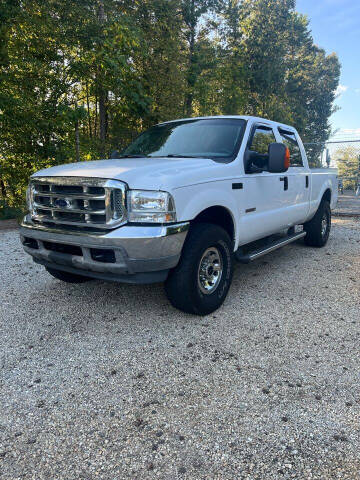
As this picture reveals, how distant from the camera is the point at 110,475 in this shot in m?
1.68

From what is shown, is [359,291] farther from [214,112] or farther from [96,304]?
[214,112]

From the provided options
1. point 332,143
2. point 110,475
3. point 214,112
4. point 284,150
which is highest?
point 214,112

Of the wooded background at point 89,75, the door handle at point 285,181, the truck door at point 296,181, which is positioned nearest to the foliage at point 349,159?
the wooded background at point 89,75

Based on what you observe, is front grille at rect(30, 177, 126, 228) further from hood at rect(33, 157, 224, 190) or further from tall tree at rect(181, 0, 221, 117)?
tall tree at rect(181, 0, 221, 117)

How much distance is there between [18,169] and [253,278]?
31.5 feet

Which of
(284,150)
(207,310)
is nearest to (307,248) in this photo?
(284,150)

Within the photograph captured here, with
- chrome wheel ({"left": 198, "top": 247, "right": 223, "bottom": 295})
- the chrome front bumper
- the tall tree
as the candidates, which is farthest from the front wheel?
the tall tree

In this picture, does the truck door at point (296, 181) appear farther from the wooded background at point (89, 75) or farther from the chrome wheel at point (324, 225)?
the wooded background at point (89, 75)

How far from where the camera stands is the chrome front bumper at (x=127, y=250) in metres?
2.79

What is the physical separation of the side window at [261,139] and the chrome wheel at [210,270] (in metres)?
1.44

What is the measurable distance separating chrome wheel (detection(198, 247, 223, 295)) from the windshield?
1050 mm

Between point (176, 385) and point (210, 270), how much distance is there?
4.47ft

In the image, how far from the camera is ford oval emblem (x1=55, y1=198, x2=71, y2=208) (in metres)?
3.13

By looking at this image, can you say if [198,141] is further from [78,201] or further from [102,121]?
[102,121]
